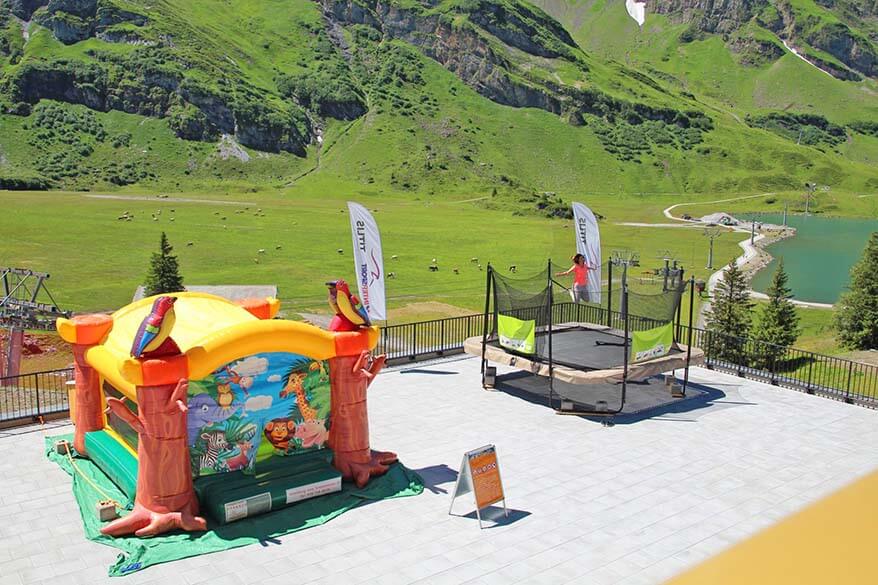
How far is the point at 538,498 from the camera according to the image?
13961mm

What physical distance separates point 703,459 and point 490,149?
13430 centimetres

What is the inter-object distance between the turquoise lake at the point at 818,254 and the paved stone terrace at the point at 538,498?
128 ft

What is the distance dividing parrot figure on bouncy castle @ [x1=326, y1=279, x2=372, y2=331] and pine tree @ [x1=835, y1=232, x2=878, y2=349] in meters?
28.4

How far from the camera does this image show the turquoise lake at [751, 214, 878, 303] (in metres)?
58.8

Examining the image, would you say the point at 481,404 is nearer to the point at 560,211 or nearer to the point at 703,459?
the point at 703,459

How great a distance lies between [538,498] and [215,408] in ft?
19.9

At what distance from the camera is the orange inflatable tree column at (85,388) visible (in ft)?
48.6

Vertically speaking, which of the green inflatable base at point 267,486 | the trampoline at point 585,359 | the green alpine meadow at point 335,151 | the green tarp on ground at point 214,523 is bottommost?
the green tarp on ground at point 214,523

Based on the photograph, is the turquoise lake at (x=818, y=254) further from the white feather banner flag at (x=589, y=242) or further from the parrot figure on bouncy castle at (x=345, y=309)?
the parrot figure on bouncy castle at (x=345, y=309)

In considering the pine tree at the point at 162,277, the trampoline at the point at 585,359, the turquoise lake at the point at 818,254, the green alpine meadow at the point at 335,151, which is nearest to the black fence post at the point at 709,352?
the trampoline at the point at 585,359

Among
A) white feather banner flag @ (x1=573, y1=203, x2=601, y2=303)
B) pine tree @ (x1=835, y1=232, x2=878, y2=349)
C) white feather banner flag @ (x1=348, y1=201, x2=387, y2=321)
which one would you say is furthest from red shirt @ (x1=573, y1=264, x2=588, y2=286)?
pine tree @ (x1=835, y1=232, x2=878, y2=349)

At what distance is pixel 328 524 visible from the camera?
12828 millimetres

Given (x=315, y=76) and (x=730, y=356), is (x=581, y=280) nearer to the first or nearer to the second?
(x=730, y=356)

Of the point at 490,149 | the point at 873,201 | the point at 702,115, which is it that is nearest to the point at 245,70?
the point at 490,149
